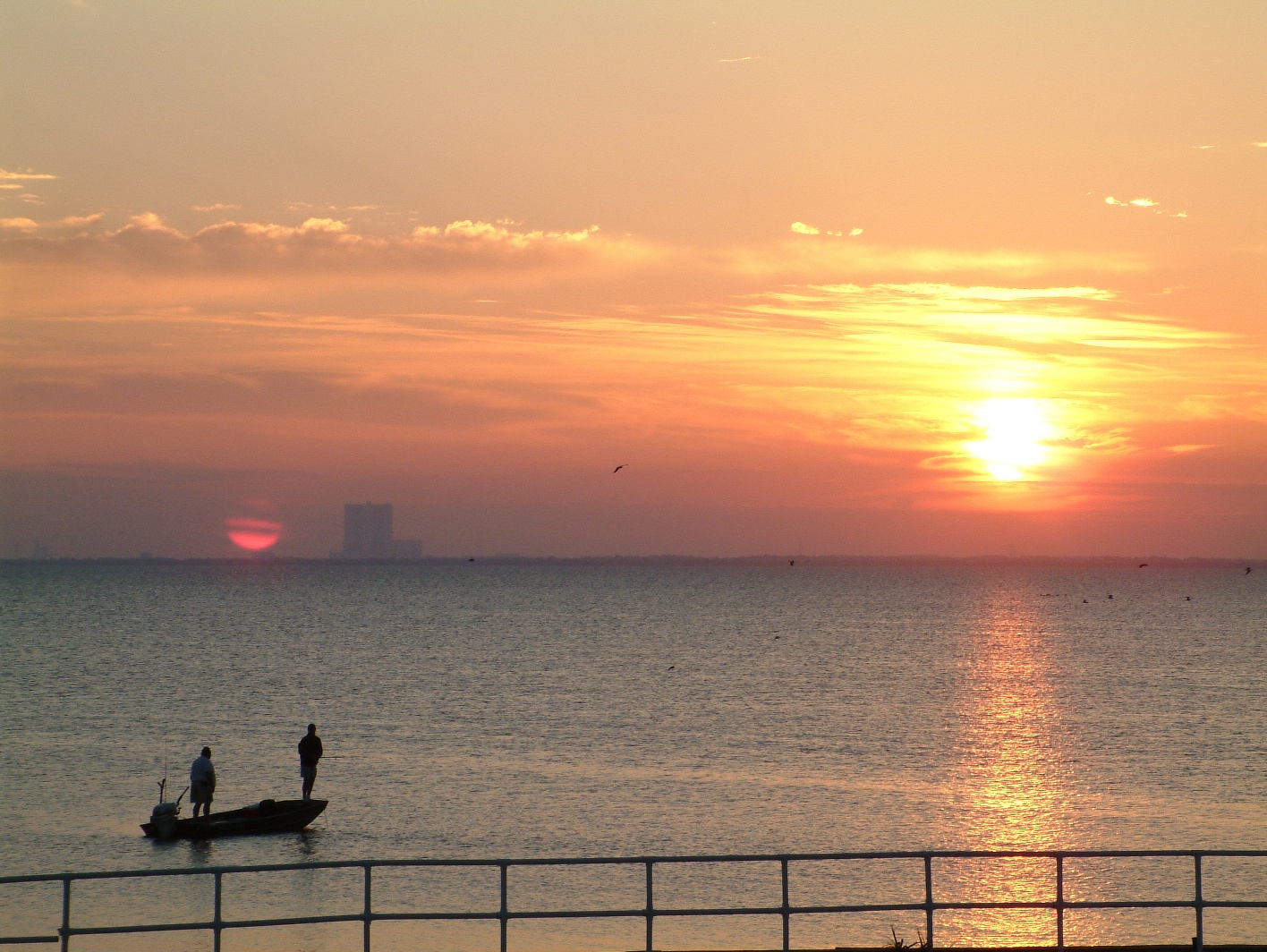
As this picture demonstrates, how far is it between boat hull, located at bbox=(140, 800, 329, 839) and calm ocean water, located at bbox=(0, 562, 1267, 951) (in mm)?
421

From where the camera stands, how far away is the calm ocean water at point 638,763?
27391 mm

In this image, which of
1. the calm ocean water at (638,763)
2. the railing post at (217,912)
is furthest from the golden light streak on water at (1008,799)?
the railing post at (217,912)

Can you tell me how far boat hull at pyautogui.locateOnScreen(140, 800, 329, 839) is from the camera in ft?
106

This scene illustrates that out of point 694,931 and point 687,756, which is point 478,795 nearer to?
point 687,756

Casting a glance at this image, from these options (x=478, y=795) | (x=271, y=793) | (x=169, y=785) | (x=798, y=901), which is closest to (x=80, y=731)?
(x=169, y=785)

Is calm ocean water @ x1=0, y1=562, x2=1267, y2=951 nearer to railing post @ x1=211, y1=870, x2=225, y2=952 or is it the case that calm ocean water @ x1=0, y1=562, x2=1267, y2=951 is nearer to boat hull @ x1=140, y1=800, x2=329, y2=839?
boat hull @ x1=140, y1=800, x2=329, y2=839

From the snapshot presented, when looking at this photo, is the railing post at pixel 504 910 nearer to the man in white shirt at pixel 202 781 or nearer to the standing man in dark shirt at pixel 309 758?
the man in white shirt at pixel 202 781

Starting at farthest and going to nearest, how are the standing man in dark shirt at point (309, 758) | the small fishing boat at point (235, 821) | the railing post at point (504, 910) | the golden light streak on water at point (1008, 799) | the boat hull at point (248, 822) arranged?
the standing man in dark shirt at point (309, 758)
the boat hull at point (248, 822)
the small fishing boat at point (235, 821)
the golden light streak on water at point (1008, 799)
the railing post at point (504, 910)

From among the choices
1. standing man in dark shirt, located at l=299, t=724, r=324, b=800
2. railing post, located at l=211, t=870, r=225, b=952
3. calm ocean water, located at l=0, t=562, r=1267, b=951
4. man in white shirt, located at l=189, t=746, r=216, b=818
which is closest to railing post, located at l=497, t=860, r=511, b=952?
railing post, located at l=211, t=870, r=225, b=952

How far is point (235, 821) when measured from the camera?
32906 mm

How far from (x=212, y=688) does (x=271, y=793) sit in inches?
1502

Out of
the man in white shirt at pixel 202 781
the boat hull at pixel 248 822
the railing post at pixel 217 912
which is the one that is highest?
the man in white shirt at pixel 202 781

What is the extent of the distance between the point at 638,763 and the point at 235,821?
57.7 feet

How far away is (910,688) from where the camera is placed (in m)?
77.7
